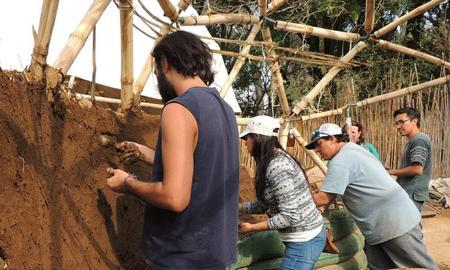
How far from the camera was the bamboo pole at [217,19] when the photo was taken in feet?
13.0

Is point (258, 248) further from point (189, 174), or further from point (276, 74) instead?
point (276, 74)

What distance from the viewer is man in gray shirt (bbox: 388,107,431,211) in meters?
4.36

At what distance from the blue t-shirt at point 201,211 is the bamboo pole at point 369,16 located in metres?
3.42

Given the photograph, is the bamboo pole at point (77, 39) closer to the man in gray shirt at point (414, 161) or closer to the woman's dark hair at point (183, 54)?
the woman's dark hair at point (183, 54)

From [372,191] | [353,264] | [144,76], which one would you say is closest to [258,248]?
[372,191]

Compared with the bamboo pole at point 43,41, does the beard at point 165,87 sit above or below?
below

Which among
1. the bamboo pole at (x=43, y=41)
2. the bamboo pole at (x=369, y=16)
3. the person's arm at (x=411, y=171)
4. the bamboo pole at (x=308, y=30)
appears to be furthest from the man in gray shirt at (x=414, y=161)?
the bamboo pole at (x=43, y=41)

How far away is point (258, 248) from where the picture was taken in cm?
339

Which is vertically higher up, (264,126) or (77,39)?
(77,39)

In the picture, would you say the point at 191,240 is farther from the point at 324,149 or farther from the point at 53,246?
the point at 324,149

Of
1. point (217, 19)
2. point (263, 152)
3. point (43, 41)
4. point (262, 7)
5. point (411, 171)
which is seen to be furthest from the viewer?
point (262, 7)

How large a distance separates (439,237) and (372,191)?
13.9 feet

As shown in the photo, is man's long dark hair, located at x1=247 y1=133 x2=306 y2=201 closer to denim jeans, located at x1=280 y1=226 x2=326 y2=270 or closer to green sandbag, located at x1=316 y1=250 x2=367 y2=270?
denim jeans, located at x1=280 y1=226 x2=326 y2=270

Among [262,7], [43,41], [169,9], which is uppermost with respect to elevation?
[262,7]
